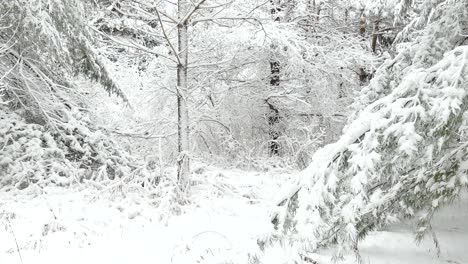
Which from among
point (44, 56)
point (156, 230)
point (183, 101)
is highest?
point (44, 56)

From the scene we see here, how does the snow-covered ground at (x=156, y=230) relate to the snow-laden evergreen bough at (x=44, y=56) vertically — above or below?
below

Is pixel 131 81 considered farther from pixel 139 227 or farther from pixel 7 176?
pixel 139 227

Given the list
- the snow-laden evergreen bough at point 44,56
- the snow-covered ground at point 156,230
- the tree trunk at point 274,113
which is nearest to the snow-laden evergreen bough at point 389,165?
the snow-covered ground at point 156,230

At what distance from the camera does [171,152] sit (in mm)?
10016

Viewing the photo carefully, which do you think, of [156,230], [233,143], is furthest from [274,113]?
[156,230]

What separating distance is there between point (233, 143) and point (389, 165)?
7042mm

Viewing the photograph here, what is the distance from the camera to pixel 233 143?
32.7 feet

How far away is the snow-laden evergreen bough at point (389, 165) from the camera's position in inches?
111

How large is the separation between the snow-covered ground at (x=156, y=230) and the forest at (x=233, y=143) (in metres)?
0.03

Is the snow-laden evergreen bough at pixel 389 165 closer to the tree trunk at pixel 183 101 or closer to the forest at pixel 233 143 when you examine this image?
the forest at pixel 233 143

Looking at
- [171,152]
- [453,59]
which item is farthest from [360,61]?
[453,59]

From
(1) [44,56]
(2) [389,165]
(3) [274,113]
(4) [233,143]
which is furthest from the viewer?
(3) [274,113]

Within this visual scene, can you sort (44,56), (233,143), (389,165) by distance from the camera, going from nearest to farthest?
(389,165) < (44,56) < (233,143)

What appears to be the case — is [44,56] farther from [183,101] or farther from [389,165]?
[389,165]
